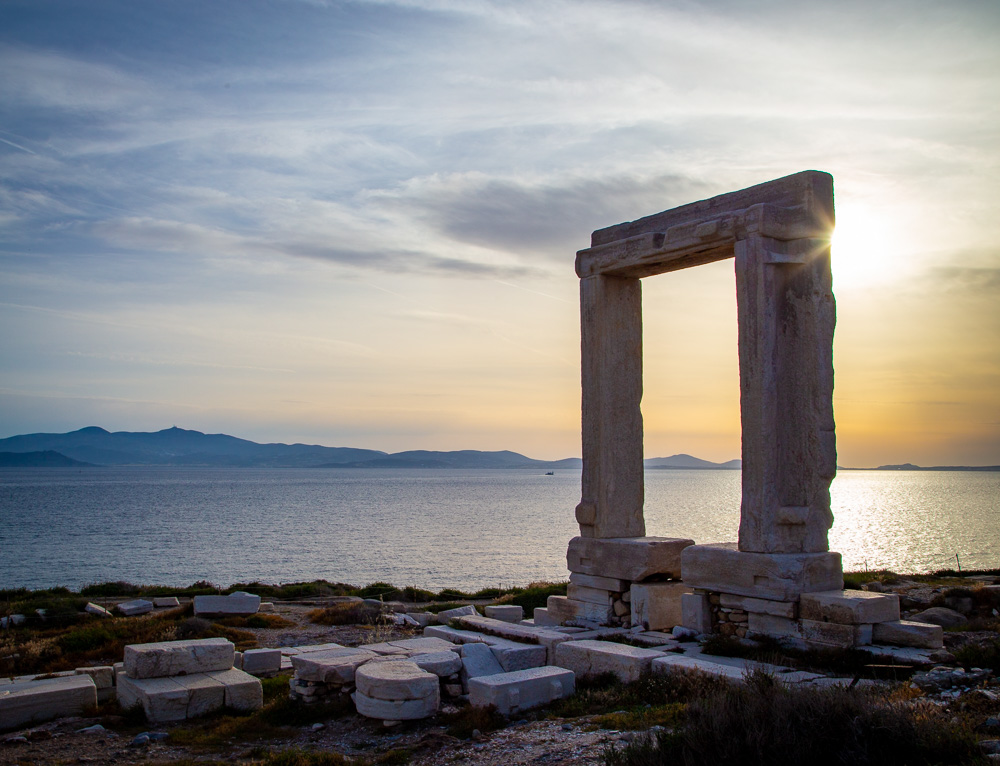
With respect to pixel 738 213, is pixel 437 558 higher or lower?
lower

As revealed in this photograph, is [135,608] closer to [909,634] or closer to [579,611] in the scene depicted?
[579,611]

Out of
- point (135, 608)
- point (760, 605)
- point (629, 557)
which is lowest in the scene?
point (135, 608)

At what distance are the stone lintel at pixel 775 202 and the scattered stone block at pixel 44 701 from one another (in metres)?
8.85

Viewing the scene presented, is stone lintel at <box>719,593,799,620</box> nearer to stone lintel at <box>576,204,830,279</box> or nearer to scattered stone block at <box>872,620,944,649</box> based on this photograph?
scattered stone block at <box>872,620,944,649</box>

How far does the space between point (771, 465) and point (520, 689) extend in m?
3.92

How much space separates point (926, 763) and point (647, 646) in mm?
5014

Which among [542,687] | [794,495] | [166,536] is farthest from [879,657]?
[166,536]

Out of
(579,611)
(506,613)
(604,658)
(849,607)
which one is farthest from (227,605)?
(849,607)

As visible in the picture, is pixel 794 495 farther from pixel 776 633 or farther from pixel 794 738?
pixel 794 738

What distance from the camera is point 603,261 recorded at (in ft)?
38.9

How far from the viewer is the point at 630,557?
36.1 ft

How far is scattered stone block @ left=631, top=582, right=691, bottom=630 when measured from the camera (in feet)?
35.0

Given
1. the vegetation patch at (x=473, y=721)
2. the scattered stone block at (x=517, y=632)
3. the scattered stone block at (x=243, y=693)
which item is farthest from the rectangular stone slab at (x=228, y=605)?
the vegetation patch at (x=473, y=721)

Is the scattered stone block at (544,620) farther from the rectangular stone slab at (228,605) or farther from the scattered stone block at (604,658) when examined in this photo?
the rectangular stone slab at (228,605)
